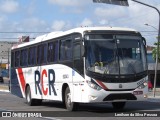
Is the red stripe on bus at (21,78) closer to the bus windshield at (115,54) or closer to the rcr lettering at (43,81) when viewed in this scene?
the rcr lettering at (43,81)

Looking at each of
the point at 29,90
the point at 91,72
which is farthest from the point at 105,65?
the point at 29,90

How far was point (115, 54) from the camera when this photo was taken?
663 inches

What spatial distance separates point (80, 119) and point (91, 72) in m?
2.39

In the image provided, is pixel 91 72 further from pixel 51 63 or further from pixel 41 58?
pixel 41 58

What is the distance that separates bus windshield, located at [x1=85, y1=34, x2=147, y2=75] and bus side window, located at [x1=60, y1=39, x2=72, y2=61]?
1.35m

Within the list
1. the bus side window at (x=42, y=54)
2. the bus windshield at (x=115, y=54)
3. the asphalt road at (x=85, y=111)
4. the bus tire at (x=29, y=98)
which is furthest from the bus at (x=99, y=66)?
the bus tire at (x=29, y=98)

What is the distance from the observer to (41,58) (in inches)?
837

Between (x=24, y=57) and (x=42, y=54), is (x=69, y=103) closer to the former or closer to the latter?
(x=42, y=54)

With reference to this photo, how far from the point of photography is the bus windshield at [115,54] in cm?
1659

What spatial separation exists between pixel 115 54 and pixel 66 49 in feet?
7.85

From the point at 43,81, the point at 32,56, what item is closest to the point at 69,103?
the point at 43,81

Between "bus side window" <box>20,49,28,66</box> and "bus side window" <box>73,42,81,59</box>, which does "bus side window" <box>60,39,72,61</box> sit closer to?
"bus side window" <box>73,42,81,59</box>

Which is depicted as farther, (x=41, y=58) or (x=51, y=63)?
(x=41, y=58)

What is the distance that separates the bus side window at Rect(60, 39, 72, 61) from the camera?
59.0ft
